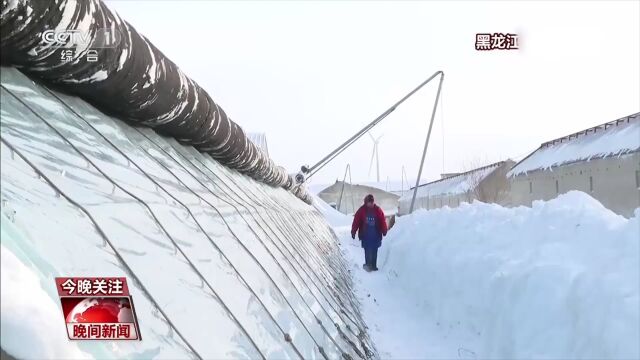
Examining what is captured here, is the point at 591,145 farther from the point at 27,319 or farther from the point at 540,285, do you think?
the point at 27,319

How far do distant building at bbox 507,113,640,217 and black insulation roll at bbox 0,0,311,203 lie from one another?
64.7ft

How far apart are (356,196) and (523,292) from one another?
76.9 metres

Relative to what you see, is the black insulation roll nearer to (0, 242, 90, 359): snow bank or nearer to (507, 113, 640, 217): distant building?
(0, 242, 90, 359): snow bank

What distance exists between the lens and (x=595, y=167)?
22234mm

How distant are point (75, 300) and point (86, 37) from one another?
1.76 metres

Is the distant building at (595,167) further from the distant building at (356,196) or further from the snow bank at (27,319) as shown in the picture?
the distant building at (356,196)

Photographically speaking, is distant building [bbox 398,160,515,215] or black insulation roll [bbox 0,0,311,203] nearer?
black insulation roll [bbox 0,0,311,203]

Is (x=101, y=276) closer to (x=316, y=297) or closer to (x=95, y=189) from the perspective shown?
(x=95, y=189)

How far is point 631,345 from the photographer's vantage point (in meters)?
3.84

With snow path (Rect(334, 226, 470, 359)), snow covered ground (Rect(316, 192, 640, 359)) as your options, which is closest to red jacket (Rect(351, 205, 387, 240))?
snow path (Rect(334, 226, 470, 359))

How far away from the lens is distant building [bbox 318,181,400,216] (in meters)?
80.0

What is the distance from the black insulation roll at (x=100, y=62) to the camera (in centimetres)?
240

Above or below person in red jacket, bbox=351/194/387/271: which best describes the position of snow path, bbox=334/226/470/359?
below

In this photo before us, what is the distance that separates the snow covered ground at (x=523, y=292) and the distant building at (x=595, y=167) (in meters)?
13.2
